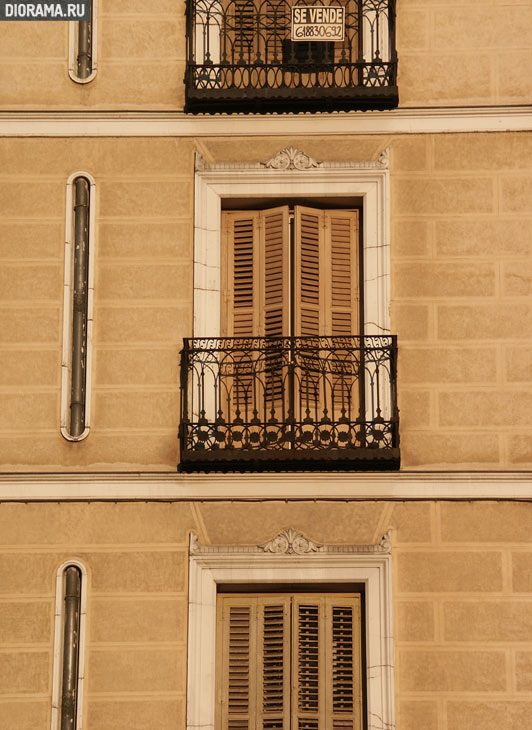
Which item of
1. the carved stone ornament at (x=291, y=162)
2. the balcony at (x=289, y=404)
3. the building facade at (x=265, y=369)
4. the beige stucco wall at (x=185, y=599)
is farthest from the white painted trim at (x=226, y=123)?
the beige stucco wall at (x=185, y=599)

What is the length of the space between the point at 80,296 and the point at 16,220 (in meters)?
0.98

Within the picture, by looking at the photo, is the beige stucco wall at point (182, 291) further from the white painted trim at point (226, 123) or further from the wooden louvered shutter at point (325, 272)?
the wooden louvered shutter at point (325, 272)

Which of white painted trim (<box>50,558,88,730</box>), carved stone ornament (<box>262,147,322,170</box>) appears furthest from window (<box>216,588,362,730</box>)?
carved stone ornament (<box>262,147,322,170</box>)

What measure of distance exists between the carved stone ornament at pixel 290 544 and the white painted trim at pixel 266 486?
1.09ft

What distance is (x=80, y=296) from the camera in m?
15.6

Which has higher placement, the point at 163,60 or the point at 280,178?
the point at 163,60

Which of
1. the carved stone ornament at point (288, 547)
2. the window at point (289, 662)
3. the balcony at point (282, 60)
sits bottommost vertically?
the window at point (289, 662)

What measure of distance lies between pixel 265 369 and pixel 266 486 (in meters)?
1.13

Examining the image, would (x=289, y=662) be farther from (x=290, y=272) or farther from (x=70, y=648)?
(x=290, y=272)

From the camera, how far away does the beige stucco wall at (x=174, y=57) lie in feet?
52.5

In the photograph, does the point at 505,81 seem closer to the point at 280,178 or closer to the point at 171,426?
the point at 280,178

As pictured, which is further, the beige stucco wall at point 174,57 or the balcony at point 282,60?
the beige stucco wall at point 174,57

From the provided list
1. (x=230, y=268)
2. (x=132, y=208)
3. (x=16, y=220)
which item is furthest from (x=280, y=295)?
(x=16, y=220)

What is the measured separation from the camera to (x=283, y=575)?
14938 mm
